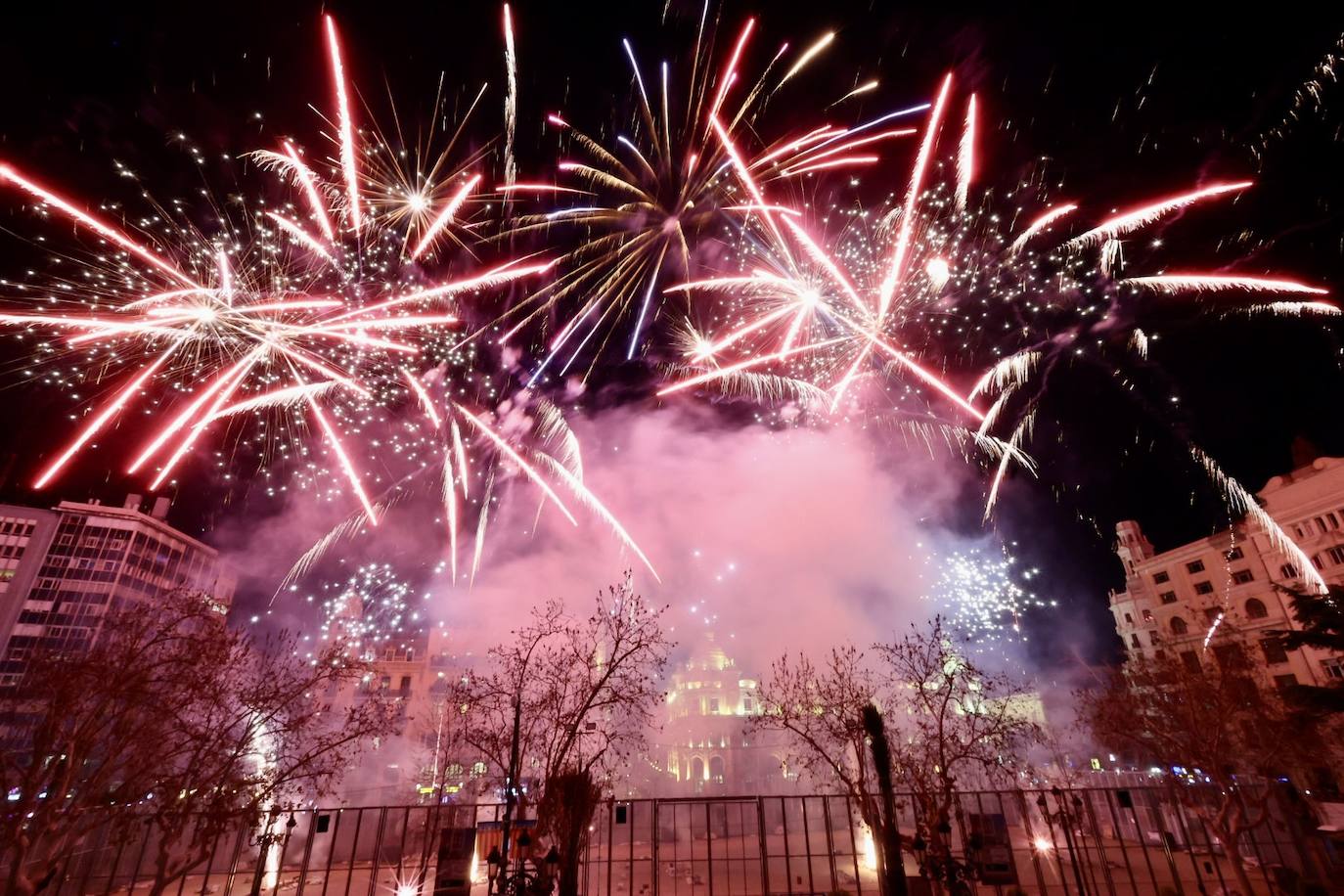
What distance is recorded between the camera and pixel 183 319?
70.5ft

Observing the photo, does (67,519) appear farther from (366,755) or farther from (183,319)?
(183,319)

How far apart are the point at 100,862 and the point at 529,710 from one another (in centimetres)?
2226

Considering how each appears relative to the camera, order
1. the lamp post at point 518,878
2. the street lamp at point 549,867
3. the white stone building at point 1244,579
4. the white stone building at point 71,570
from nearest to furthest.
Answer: the lamp post at point 518,878 → the street lamp at point 549,867 → the white stone building at point 1244,579 → the white stone building at point 71,570

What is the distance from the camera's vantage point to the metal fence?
2594 centimetres

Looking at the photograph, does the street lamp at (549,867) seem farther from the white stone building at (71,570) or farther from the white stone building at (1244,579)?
the white stone building at (71,570)

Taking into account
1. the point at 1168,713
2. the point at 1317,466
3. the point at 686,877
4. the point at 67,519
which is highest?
the point at 67,519

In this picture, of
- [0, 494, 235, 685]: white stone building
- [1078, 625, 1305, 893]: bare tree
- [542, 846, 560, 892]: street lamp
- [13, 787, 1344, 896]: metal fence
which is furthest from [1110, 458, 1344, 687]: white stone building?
[0, 494, 235, 685]: white stone building

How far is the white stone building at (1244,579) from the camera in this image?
48.8 m

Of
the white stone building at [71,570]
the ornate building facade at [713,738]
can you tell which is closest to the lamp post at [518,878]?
the ornate building facade at [713,738]

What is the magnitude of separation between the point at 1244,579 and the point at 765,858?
58586mm

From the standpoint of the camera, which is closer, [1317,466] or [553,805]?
[553,805]

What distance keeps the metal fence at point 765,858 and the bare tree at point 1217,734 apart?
1.55 m

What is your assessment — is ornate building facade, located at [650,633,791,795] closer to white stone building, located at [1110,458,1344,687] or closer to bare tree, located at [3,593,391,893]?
white stone building, located at [1110,458,1344,687]

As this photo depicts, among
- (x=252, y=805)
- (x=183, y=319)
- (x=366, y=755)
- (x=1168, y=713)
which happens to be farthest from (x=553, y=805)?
(x=366, y=755)
